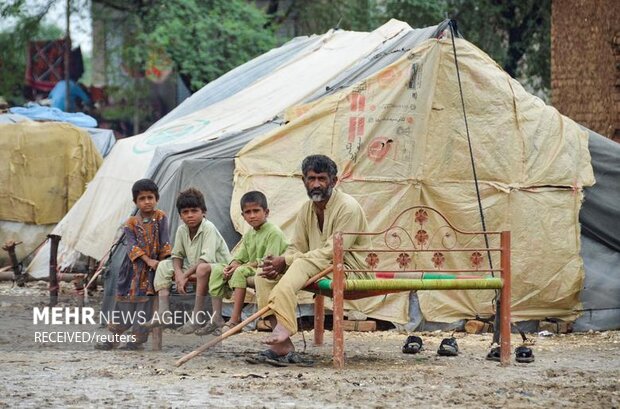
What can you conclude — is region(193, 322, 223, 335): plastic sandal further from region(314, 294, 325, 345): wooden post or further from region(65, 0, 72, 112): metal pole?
region(65, 0, 72, 112): metal pole

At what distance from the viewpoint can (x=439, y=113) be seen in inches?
392

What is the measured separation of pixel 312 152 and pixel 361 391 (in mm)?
3683

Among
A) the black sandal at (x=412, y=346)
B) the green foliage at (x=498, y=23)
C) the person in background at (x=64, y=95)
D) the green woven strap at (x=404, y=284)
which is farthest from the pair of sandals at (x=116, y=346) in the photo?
the person in background at (x=64, y=95)

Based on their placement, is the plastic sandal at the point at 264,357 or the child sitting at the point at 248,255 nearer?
Answer: the plastic sandal at the point at 264,357

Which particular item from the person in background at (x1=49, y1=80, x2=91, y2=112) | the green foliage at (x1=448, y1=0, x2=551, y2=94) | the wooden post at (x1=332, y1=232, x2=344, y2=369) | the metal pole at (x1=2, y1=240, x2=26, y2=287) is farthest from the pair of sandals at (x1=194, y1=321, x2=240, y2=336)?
the person in background at (x1=49, y1=80, x2=91, y2=112)

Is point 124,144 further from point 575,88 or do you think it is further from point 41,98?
point 41,98

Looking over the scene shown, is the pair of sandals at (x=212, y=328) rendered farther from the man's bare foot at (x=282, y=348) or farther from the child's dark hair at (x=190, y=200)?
the child's dark hair at (x=190, y=200)

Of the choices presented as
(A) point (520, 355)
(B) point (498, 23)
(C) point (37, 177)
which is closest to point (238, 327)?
(A) point (520, 355)

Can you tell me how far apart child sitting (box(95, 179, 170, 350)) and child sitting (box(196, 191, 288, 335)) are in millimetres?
A: 460

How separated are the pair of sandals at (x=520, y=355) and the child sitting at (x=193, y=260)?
69.3 inches

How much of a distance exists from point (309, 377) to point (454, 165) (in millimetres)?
3194

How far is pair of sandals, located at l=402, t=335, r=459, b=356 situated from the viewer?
8375 mm

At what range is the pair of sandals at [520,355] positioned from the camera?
26.5ft

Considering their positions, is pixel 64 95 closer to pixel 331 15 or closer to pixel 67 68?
pixel 67 68
